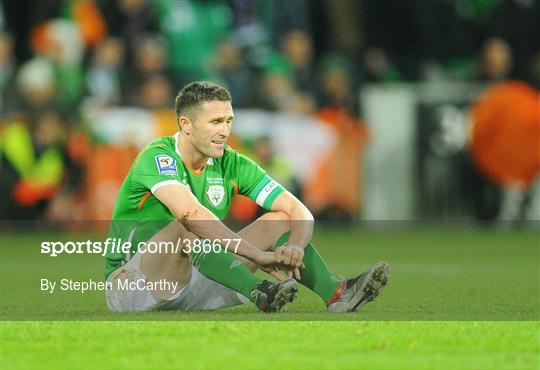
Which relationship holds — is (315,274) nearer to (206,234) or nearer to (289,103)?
(206,234)

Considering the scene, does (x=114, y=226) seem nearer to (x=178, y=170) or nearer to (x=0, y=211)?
(x=178, y=170)

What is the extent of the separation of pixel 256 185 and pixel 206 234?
756 mm

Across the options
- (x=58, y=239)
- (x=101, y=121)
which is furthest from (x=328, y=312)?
(x=101, y=121)

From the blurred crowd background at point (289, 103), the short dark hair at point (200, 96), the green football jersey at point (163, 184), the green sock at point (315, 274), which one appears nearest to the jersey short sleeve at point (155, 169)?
the green football jersey at point (163, 184)

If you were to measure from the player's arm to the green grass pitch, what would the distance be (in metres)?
0.37

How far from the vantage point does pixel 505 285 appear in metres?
11.2

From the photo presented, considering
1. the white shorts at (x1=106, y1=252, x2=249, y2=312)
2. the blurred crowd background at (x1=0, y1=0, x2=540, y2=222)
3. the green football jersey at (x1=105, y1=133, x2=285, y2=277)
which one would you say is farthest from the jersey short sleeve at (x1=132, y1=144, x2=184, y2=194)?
the blurred crowd background at (x1=0, y1=0, x2=540, y2=222)

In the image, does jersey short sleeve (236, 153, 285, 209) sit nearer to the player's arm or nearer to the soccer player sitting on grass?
the soccer player sitting on grass

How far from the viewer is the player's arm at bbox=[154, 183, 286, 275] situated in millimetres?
8086

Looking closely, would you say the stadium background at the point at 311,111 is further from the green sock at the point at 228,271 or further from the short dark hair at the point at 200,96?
the green sock at the point at 228,271

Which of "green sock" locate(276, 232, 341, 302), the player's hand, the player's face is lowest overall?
"green sock" locate(276, 232, 341, 302)

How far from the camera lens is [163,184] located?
8375mm
